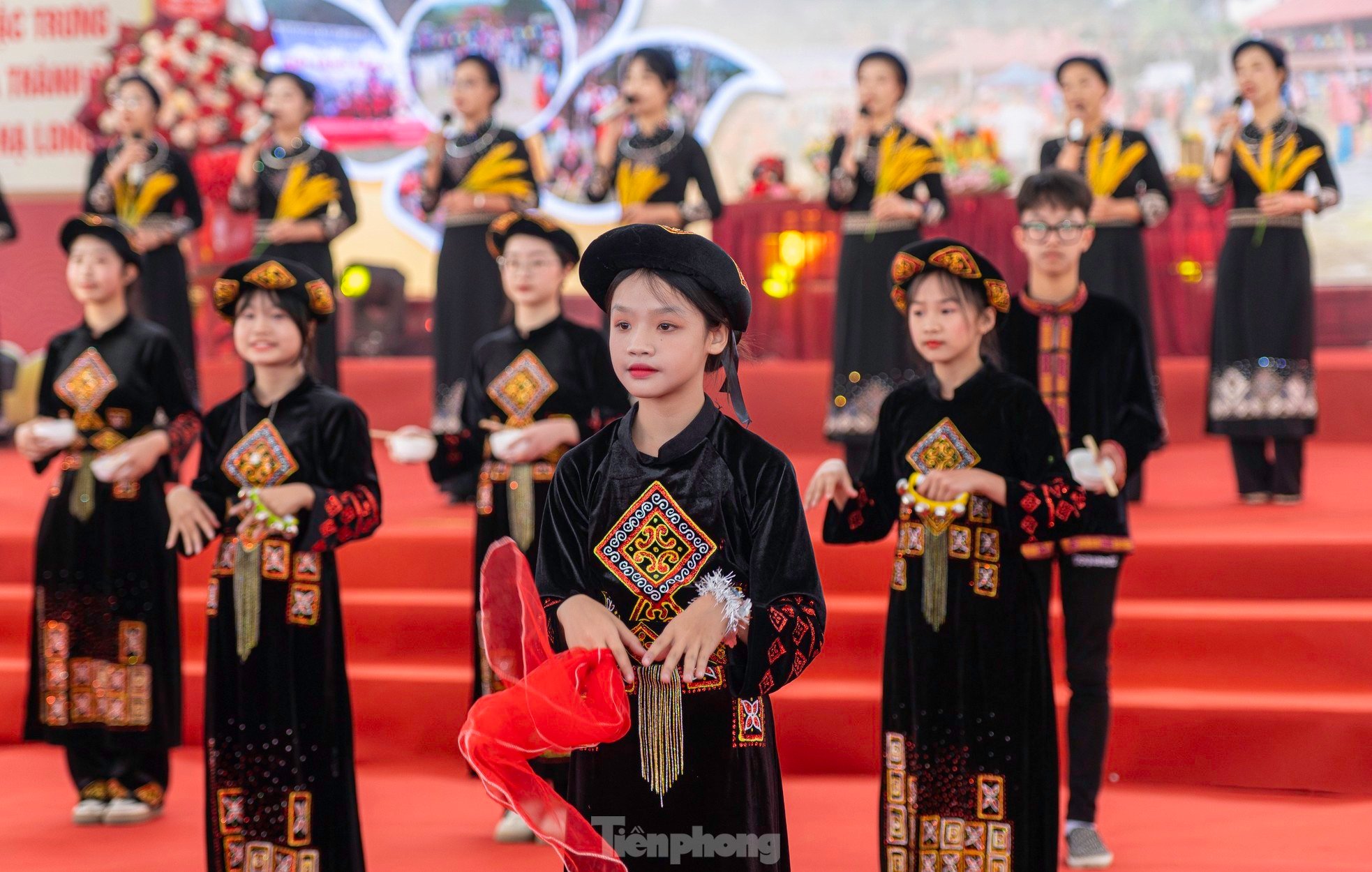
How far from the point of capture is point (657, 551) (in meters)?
1.95

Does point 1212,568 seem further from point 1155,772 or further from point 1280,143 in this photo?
point 1280,143

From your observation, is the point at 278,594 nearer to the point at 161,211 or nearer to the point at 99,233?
the point at 99,233

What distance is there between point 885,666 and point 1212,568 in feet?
6.16

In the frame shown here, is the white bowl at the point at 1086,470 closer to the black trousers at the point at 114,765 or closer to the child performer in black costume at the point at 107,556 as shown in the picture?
the child performer in black costume at the point at 107,556

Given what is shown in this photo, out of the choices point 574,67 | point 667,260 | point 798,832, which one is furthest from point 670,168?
point 574,67

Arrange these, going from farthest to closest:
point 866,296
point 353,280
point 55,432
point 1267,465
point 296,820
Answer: point 353,280, point 866,296, point 1267,465, point 55,432, point 296,820

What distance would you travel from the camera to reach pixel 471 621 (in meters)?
4.35

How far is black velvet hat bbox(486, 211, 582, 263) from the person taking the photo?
3.53 m

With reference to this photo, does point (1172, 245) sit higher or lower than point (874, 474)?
higher

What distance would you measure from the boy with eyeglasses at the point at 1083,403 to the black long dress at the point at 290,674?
1509 mm

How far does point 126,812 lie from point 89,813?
99mm

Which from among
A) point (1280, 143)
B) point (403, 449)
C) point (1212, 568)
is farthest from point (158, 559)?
point (1280, 143)

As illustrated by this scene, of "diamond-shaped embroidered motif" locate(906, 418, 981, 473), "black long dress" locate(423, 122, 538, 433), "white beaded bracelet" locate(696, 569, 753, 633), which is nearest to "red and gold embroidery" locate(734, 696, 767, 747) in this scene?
"white beaded bracelet" locate(696, 569, 753, 633)

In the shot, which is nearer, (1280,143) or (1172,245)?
(1280,143)
